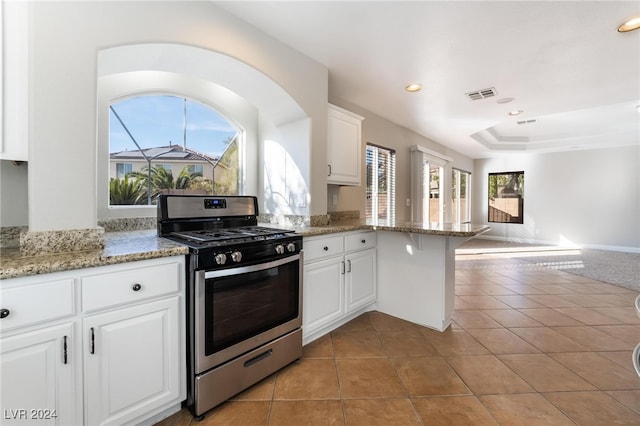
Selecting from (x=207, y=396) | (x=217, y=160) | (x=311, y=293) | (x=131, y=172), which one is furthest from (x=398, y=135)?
(x=207, y=396)

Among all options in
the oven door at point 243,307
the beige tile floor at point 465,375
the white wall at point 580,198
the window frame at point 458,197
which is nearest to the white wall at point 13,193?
the oven door at point 243,307

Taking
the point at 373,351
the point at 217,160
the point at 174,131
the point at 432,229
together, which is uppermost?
the point at 174,131

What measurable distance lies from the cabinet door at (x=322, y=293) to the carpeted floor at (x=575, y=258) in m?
4.27

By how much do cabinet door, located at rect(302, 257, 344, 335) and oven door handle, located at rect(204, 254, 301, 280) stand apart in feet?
0.86

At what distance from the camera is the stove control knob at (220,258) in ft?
5.07

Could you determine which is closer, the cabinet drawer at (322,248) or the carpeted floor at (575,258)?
the cabinet drawer at (322,248)

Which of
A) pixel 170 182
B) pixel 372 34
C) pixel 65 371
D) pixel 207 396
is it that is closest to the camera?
pixel 65 371

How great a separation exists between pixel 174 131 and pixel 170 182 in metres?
0.45

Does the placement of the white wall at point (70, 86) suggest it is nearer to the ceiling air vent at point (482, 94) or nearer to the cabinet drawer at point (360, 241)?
the cabinet drawer at point (360, 241)

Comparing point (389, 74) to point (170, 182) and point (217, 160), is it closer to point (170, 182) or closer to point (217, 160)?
point (217, 160)

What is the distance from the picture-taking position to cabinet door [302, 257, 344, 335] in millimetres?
2225

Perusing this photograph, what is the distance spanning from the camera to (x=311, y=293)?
88.9 inches

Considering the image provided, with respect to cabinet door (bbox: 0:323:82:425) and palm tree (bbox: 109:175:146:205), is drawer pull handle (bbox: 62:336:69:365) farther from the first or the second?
palm tree (bbox: 109:175:146:205)

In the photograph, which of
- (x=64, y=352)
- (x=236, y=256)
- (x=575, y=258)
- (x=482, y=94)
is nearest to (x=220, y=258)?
(x=236, y=256)
